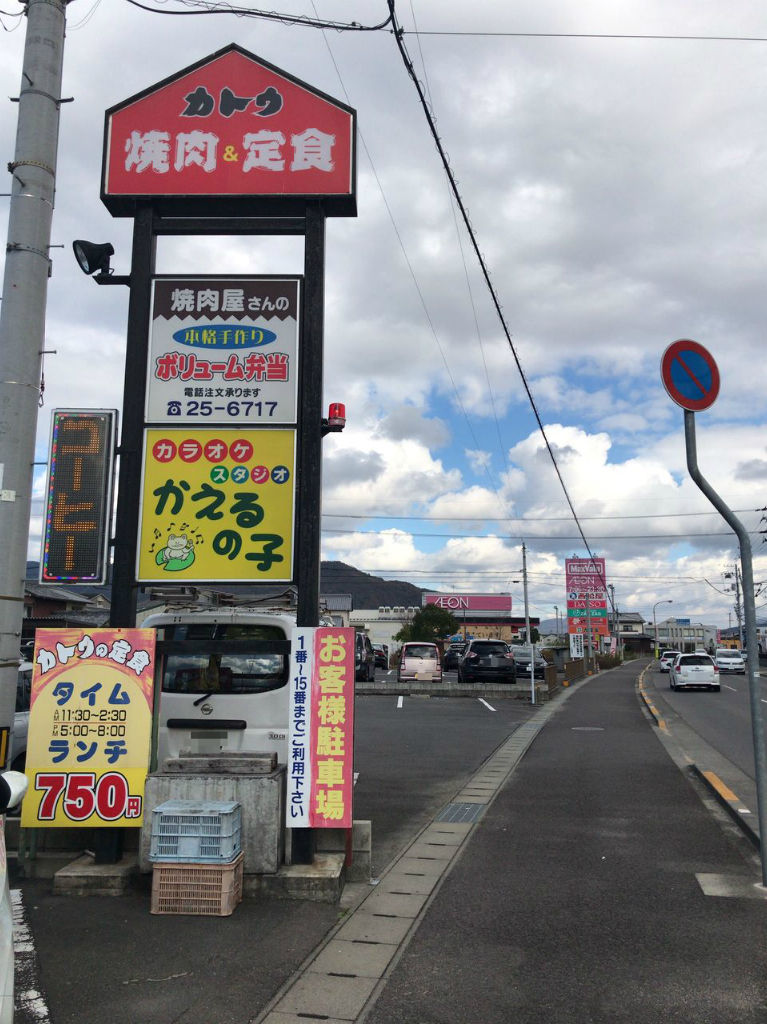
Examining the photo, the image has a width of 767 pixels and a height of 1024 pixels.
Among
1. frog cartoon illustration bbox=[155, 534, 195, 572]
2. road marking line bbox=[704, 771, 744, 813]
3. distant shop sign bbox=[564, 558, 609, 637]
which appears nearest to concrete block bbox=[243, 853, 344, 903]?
frog cartoon illustration bbox=[155, 534, 195, 572]

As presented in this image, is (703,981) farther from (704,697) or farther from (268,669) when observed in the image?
(704,697)

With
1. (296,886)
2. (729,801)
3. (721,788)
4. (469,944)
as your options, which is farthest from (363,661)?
(469,944)

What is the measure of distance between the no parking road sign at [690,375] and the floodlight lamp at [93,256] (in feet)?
15.3

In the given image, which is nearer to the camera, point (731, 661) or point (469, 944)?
point (469, 944)

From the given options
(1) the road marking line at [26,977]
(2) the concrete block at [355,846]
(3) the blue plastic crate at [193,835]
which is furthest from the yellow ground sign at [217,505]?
(1) the road marking line at [26,977]

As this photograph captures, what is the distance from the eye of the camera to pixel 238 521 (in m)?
6.36

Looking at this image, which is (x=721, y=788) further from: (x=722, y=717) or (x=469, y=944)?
(x=722, y=717)

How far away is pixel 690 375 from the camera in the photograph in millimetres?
6391

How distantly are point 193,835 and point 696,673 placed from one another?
91.1 feet

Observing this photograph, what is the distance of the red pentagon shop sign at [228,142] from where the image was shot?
6.89 m

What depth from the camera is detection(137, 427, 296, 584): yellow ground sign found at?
20.6ft

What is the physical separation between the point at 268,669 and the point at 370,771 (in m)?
4.64

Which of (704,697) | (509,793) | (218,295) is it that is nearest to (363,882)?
(509,793)

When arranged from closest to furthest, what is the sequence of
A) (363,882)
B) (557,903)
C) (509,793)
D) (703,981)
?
(703,981), (557,903), (363,882), (509,793)
